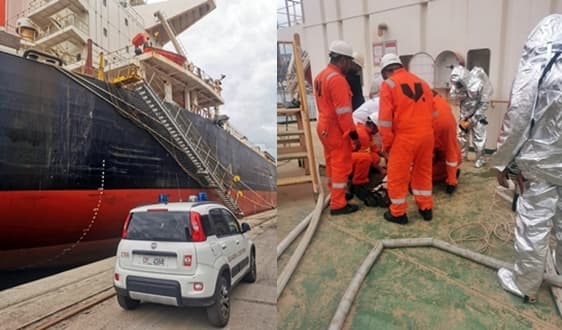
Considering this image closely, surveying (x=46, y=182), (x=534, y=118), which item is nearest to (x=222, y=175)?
(x=46, y=182)

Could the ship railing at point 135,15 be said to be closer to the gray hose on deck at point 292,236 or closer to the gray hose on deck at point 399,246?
the gray hose on deck at point 292,236

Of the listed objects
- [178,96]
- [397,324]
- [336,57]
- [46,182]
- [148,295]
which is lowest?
[397,324]

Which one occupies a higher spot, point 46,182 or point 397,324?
point 46,182

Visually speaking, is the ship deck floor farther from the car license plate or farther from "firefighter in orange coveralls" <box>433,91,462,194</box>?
the car license plate

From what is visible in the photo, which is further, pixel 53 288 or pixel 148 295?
pixel 53 288

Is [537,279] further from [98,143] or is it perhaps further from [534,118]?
[98,143]

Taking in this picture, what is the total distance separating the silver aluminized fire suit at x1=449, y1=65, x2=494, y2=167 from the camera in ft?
8.49

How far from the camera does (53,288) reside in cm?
121

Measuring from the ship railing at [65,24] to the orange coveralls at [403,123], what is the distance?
1.35 m

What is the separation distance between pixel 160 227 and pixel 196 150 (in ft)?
1.22

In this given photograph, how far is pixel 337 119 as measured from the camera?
1692mm

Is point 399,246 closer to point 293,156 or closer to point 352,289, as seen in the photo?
point 352,289

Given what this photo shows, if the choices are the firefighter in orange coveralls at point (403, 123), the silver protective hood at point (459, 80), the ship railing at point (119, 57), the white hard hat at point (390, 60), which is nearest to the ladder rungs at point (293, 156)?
the firefighter in orange coveralls at point (403, 123)

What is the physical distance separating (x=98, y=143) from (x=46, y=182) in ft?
0.74
